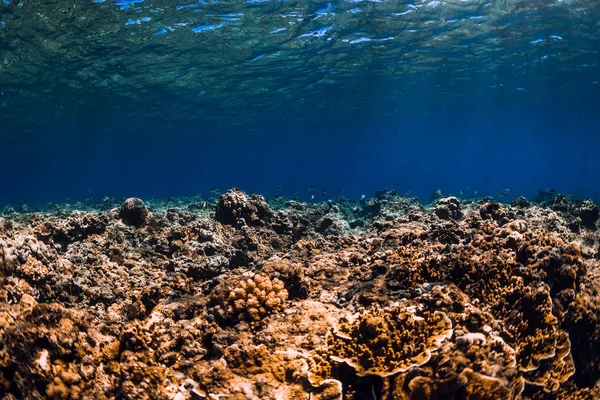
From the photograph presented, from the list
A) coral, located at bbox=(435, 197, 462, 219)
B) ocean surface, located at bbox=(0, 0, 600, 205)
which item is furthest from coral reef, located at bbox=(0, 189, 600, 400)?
ocean surface, located at bbox=(0, 0, 600, 205)

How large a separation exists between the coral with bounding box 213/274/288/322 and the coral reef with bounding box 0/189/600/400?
2 centimetres

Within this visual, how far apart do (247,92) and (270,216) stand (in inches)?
1228

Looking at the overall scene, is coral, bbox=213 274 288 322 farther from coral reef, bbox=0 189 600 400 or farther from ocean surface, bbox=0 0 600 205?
ocean surface, bbox=0 0 600 205

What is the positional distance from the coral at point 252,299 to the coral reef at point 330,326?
0.02 m

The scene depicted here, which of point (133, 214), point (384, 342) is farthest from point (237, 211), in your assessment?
point (384, 342)

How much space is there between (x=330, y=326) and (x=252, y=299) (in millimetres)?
1045

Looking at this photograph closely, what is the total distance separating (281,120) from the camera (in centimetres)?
6094

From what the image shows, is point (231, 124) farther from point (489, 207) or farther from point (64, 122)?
point (489, 207)

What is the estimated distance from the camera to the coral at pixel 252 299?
15.9 ft

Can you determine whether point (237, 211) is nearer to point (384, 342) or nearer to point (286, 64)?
point (384, 342)

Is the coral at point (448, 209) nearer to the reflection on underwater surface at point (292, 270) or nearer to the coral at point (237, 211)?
the reflection on underwater surface at point (292, 270)

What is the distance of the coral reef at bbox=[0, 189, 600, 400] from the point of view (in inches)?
141

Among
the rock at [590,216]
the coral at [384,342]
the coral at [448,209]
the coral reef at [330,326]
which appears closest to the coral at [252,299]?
the coral reef at [330,326]

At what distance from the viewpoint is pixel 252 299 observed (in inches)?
191
